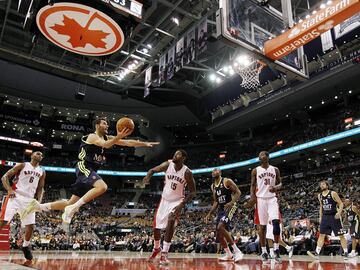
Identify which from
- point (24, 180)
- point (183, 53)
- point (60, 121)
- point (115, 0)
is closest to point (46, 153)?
point (60, 121)

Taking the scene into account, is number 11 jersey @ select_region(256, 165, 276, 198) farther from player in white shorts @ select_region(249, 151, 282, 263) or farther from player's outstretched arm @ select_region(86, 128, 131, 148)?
player's outstretched arm @ select_region(86, 128, 131, 148)

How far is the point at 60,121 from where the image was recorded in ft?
122

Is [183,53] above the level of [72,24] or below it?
above

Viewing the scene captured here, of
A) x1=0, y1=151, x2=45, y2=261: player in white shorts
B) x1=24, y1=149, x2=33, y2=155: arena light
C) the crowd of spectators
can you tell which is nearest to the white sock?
x1=0, y1=151, x2=45, y2=261: player in white shorts

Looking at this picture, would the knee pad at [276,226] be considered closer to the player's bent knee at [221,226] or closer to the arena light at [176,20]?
the player's bent knee at [221,226]

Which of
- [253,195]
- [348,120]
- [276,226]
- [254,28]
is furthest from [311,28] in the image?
[348,120]

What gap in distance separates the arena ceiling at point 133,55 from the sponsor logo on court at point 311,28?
4.93 m

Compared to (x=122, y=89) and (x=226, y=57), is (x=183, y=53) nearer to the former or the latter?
(x=226, y=57)

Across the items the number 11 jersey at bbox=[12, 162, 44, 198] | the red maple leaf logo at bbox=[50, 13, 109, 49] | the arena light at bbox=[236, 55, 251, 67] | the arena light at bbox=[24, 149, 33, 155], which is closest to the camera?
the number 11 jersey at bbox=[12, 162, 44, 198]

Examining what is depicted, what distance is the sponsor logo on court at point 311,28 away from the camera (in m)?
7.21

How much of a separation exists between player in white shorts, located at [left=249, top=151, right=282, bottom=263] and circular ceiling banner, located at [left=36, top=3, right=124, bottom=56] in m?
7.98

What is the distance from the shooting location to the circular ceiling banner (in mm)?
11797

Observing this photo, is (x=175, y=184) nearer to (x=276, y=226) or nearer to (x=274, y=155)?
(x=276, y=226)

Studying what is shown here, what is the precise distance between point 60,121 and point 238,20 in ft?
108
